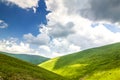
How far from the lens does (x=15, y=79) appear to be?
48.5m

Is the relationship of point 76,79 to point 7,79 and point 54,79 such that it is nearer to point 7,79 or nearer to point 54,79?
point 54,79

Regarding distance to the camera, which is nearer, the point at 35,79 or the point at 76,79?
the point at 35,79

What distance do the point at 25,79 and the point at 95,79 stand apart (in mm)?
94021

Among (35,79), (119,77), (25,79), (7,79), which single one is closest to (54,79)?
(35,79)

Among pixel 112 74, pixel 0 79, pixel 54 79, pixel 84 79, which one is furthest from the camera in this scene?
pixel 84 79

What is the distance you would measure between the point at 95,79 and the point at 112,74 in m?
11.6

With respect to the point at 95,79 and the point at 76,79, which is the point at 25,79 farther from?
the point at 76,79

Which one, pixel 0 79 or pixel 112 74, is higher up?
pixel 112 74

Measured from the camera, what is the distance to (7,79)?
151 ft

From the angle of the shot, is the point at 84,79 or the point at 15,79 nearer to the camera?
the point at 15,79

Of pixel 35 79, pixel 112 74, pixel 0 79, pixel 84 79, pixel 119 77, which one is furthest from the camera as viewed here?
pixel 84 79

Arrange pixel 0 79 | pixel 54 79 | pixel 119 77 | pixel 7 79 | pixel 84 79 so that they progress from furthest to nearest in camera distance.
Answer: pixel 84 79
pixel 119 77
pixel 54 79
pixel 7 79
pixel 0 79

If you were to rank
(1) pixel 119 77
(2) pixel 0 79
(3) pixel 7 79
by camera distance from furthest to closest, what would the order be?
(1) pixel 119 77
(3) pixel 7 79
(2) pixel 0 79

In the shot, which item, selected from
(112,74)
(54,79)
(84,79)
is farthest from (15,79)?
(84,79)
